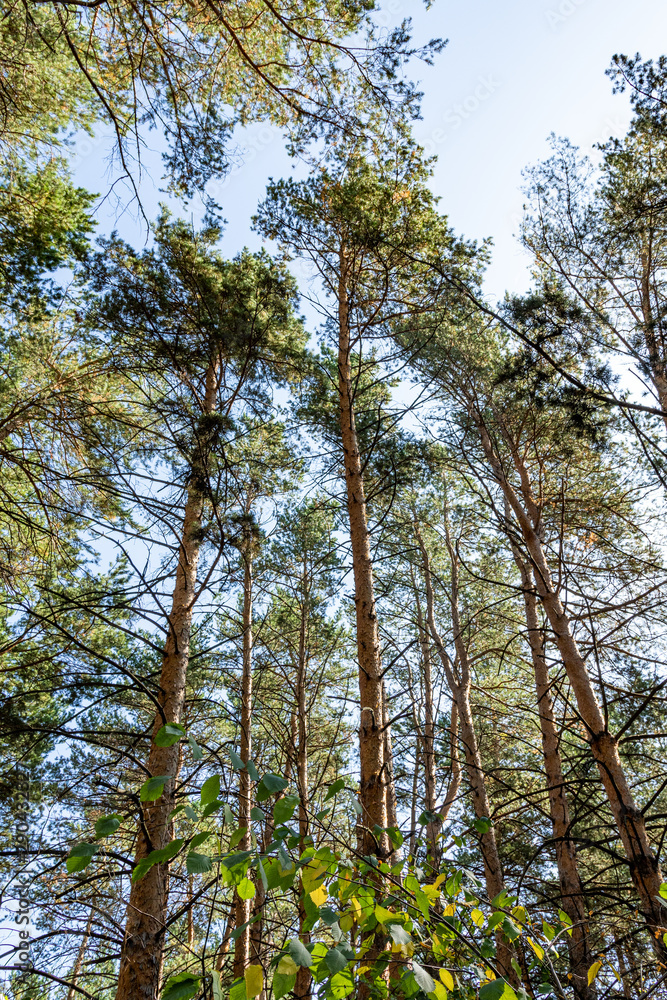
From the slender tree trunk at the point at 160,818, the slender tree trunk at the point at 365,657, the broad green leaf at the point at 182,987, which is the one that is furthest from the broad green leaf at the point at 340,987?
the slender tree trunk at the point at 365,657

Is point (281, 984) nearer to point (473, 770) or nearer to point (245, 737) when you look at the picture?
point (245, 737)

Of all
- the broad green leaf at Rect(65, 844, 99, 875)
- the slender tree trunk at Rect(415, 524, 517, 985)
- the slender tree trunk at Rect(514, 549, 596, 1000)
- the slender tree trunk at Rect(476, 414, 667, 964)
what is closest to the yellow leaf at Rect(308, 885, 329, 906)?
the broad green leaf at Rect(65, 844, 99, 875)

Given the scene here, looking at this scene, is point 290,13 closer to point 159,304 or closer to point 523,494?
point 159,304

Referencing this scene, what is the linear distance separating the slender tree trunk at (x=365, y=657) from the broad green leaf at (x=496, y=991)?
1.80m

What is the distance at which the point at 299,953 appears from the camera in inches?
44.3

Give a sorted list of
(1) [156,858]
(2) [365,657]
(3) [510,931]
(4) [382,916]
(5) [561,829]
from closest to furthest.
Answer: (1) [156,858] < (4) [382,916] < (3) [510,931] < (2) [365,657] < (5) [561,829]

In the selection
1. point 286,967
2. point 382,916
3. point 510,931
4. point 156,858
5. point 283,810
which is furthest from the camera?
point 510,931

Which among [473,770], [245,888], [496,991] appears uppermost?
[473,770]

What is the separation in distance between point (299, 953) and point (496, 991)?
534 millimetres

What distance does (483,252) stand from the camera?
7.53m

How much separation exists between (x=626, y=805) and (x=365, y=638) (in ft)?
7.02

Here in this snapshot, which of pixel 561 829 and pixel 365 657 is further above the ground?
pixel 365 657

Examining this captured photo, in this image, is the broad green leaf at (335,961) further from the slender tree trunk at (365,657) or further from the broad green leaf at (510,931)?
the slender tree trunk at (365,657)

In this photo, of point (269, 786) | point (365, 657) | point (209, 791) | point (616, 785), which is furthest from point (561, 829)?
point (209, 791)
